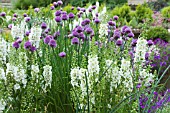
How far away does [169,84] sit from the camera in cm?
521

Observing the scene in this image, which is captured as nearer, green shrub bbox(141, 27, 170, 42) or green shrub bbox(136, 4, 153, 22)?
green shrub bbox(141, 27, 170, 42)

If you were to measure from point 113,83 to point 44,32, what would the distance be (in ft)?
4.36

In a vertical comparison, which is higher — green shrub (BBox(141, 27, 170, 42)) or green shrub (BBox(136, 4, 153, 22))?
green shrub (BBox(136, 4, 153, 22))

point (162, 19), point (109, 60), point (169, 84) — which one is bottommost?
point (169, 84)

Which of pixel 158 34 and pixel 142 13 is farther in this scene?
pixel 142 13

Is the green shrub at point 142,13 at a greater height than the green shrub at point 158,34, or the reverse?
the green shrub at point 142,13

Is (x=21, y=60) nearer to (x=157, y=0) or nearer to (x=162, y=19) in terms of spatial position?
(x=162, y=19)

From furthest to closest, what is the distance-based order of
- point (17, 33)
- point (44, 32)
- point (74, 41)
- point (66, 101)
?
Result: 1. point (44, 32)
2. point (17, 33)
3. point (66, 101)
4. point (74, 41)

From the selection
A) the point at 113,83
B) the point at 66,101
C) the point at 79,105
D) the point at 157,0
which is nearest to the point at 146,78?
the point at 113,83

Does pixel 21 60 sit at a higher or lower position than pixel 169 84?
higher

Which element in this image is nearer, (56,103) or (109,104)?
(109,104)

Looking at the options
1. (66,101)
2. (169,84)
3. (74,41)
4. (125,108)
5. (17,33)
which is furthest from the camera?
(169,84)

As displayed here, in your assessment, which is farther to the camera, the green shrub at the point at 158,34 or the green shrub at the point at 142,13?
the green shrub at the point at 142,13

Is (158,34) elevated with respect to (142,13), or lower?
lower
